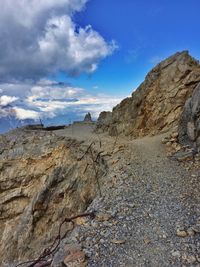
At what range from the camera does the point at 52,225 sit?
1791 cm

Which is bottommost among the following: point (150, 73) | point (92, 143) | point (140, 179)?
point (140, 179)

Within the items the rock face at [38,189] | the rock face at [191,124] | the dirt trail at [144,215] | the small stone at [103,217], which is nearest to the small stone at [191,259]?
the dirt trail at [144,215]

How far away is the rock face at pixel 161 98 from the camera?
2164 cm

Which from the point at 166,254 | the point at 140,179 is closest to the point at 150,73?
the point at 140,179

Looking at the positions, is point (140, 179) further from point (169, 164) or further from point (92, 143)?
point (92, 143)

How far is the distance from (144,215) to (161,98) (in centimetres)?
1202

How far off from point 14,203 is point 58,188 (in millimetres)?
3974

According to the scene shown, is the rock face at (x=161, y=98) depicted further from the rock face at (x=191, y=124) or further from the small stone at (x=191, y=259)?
→ the small stone at (x=191, y=259)

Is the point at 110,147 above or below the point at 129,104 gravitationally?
below

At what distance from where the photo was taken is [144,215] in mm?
12383

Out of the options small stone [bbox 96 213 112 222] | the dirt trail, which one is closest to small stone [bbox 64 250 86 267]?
the dirt trail

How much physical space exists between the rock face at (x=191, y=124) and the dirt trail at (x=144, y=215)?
158 cm

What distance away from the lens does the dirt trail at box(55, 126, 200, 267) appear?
10.1 m

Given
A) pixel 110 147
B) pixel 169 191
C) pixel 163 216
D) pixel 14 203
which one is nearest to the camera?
pixel 163 216
